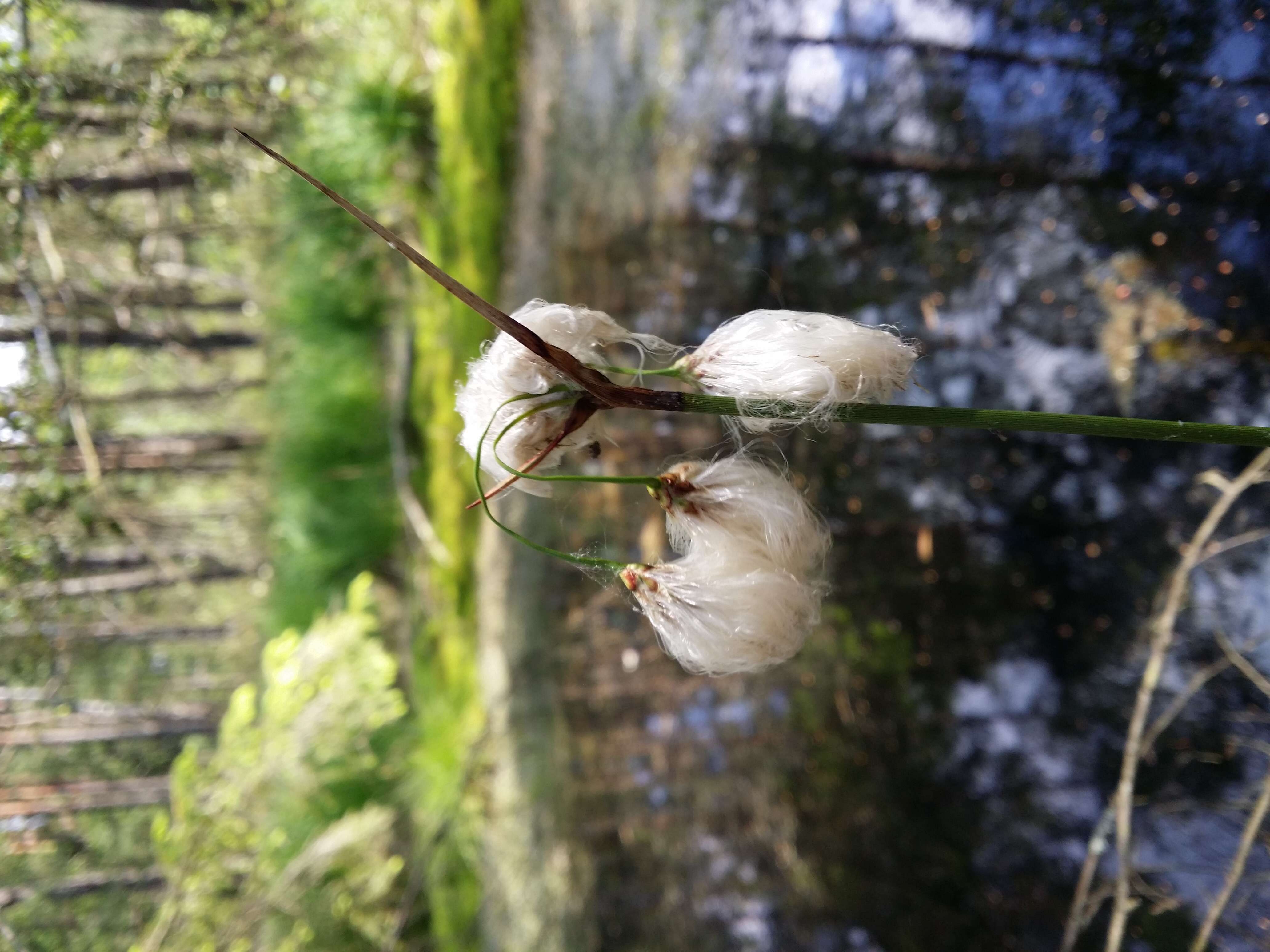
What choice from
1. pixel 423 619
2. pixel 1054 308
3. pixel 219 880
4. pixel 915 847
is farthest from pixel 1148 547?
pixel 423 619

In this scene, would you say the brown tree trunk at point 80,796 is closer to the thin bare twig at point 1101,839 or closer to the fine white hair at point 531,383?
the fine white hair at point 531,383

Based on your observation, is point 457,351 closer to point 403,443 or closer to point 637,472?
point 403,443

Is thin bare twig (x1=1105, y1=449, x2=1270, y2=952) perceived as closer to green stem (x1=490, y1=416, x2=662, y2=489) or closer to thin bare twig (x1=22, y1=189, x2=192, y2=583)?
green stem (x1=490, y1=416, x2=662, y2=489)

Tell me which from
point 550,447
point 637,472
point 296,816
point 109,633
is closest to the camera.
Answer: point 550,447

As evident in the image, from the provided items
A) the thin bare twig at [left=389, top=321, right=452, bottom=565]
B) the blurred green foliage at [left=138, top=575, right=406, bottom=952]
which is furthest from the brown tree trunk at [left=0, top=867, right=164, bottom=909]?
the thin bare twig at [left=389, top=321, right=452, bottom=565]

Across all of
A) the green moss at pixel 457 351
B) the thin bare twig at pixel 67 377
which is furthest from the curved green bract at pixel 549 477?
the green moss at pixel 457 351

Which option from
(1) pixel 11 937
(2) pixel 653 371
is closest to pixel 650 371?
(2) pixel 653 371
